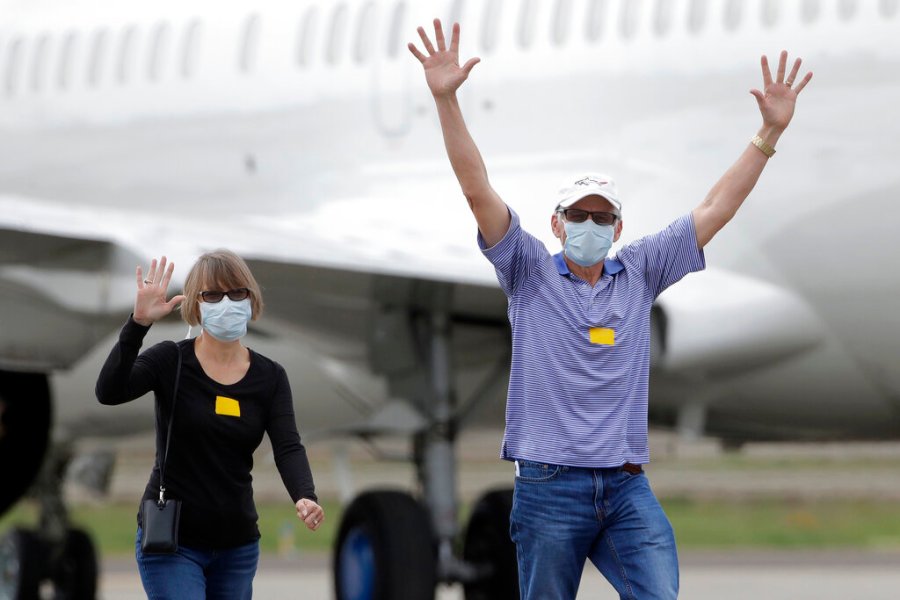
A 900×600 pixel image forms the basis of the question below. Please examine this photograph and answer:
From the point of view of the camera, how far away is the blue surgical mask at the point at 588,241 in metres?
4.29

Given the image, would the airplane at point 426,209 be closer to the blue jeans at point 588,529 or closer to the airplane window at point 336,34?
the airplane window at point 336,34

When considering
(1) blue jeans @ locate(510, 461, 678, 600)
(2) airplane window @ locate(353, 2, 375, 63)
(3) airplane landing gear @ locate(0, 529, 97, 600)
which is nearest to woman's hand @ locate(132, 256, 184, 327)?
(1) blue jeans @ locate(510, 461, 678, 600)

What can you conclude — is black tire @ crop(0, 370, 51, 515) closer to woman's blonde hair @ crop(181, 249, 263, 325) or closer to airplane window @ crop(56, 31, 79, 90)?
airplane window @ crop(56, 31, 79, 90)

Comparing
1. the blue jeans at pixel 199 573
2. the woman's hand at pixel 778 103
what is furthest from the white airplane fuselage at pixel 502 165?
the blue jeans at pixel 199 573

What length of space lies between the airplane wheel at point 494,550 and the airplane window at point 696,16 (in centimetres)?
246

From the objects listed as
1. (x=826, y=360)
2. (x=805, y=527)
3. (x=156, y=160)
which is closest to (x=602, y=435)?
(x=826, y=360)

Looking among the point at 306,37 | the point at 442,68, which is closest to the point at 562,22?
the point at 306,37

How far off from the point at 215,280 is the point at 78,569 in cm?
649

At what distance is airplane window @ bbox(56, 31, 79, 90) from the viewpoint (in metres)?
9.67

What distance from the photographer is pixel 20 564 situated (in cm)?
985

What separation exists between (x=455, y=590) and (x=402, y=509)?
4979 mm

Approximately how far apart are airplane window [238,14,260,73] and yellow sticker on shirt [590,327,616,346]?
16.0ft

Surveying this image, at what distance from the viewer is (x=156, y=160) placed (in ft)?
29.9

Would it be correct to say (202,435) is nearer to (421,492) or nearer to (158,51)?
(421,492)
